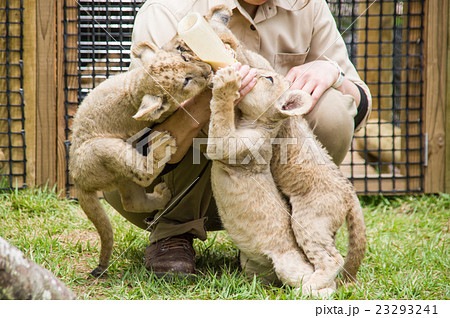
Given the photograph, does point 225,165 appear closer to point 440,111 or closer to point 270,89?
point 270,89

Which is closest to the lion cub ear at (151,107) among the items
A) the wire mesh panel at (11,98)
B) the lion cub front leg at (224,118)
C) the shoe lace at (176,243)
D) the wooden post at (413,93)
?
the lion cub front leg at (224,118)

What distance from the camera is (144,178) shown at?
3092mm

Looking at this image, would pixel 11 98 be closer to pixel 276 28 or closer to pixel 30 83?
pixel 30 83

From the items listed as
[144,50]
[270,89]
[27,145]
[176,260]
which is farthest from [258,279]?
[27,145]

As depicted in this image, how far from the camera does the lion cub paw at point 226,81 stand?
2740mm

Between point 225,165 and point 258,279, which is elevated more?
point 225,165

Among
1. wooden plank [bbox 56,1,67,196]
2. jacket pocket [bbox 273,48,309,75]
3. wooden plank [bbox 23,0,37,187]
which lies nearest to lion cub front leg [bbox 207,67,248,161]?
jacket pocket [bbox 273,48,309,75]

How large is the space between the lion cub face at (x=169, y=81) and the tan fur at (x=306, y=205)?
0.80 ft

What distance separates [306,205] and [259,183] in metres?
0.28

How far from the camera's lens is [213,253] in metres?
3.82

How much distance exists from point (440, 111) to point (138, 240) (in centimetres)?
317

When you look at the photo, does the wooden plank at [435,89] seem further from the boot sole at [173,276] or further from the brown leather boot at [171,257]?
the boot sole at [173,276]

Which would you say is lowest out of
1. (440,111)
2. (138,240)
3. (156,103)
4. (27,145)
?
(138,240)

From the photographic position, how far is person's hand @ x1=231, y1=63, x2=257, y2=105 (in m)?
2.89
